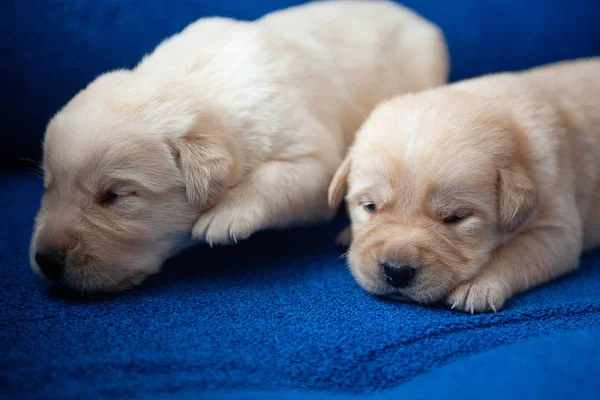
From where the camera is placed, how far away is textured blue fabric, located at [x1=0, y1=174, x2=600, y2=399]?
2166 millimetres

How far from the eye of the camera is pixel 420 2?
15.7ft

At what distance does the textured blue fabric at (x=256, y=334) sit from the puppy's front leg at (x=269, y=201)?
258 millimetres

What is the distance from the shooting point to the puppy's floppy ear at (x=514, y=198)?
2.66 metres

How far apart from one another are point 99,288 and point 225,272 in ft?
2.04

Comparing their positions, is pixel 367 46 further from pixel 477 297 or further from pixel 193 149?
pixel 477 297

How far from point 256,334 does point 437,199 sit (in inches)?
37.3

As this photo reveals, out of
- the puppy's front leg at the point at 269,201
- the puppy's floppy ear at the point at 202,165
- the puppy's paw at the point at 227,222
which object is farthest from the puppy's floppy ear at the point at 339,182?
the puppy's floppy ear at the point at 202,165

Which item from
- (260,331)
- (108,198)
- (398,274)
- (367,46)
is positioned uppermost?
(367,46)

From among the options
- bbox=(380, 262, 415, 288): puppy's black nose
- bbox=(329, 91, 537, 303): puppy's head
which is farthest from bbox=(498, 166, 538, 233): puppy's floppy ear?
bbox=(380, 262, 415, 288): puppy's black nose

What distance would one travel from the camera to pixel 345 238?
341 centimetres

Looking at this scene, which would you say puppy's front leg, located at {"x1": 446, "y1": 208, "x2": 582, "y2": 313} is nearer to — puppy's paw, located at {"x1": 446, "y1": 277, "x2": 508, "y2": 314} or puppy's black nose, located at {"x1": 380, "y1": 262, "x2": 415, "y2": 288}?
puppy's paw, located at {"x1": 446, "y1": 277, "x2": 508, "y2": 314}

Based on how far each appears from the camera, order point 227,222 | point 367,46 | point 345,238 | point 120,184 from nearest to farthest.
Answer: point 120,184, point 227,222, point 345,238, point 367,46

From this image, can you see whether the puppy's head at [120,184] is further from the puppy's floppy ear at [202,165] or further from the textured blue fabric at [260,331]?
the textured blue fabric at [260,331]

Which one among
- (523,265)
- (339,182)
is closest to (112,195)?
(339,182)
